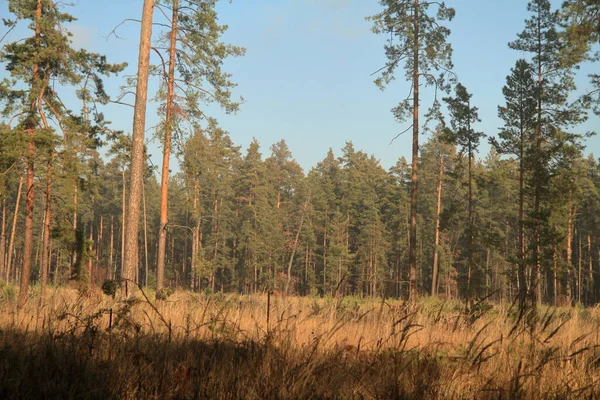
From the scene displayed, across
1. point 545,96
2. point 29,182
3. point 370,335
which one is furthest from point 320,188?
point 370,335

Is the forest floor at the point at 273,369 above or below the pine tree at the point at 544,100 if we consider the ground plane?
below

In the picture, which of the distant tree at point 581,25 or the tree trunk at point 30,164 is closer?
the distant tree at point 581,25

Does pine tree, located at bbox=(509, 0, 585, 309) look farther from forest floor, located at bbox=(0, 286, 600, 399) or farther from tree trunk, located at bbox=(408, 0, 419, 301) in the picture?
forest floor, located at bbox=(0, 286, 600, 399)

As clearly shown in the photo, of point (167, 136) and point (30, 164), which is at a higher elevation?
point (167, 136)

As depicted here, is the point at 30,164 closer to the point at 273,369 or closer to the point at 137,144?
the point at 137,144

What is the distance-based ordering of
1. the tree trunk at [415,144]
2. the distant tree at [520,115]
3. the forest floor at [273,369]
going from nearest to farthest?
the forest floor at [273,369] → the tree trunk at [415,144] → the distant tree at [520,115]

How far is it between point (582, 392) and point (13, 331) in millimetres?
4358

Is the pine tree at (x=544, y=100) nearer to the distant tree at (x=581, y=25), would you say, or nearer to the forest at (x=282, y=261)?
the forest at (x=282, y=261)

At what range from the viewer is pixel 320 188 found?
64.2 metres

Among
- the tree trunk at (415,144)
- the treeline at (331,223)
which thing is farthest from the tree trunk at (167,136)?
the treeline at (331,223)

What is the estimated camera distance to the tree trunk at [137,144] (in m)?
11.8

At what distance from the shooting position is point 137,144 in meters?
11.9

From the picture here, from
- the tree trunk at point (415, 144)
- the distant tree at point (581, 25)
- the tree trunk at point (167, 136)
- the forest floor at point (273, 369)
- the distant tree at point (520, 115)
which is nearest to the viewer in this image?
the forest floor at point (273, 369)

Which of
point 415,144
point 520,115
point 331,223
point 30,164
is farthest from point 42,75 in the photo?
point 331,223
